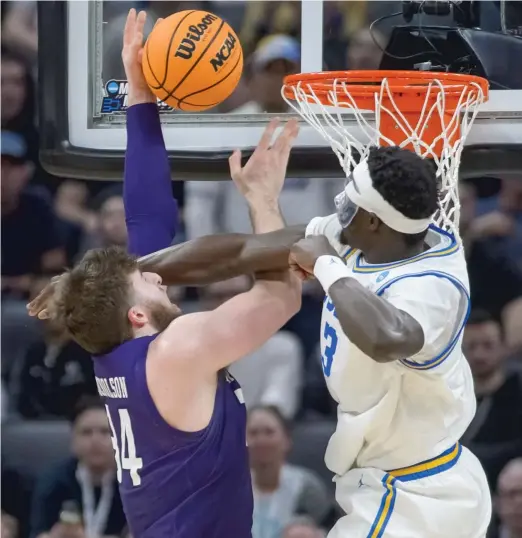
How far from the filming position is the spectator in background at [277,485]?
345cm

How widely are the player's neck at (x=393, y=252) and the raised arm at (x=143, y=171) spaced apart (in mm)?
716

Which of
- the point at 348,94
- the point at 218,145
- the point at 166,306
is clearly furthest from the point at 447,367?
the point at 218,145

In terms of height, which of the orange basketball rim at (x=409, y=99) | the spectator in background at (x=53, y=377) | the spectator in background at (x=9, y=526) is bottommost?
the spectator in background at (x=9, y=526)

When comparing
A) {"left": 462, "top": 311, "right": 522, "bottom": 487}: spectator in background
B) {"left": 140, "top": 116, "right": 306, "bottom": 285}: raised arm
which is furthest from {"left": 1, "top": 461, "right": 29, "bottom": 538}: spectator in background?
{"left": 462, "top": 311, "right": 522, "bottom": 487}: spectator in background

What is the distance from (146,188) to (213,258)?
31 centimetres

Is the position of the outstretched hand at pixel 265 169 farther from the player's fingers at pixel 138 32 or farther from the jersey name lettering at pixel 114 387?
the jersey name lettering at pixel 114 387

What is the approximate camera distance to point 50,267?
362cm

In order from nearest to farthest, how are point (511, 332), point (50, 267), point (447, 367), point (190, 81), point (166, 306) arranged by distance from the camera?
point (447, 367)
point (166, 306)
point (190, 81)
point (511, 332)
point (50, 267)

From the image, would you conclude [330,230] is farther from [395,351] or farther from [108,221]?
[108,221]

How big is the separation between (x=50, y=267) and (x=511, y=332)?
70.3 inches

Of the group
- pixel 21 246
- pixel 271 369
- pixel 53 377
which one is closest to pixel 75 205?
pixel 21 246

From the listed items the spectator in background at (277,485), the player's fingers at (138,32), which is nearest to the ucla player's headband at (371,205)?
the player's fingers at (138,32)

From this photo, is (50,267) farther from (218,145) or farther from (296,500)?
(296,500)

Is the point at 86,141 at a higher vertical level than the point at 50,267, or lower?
higher
